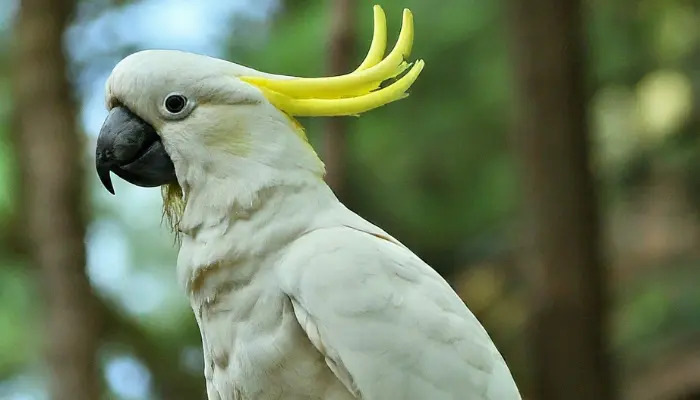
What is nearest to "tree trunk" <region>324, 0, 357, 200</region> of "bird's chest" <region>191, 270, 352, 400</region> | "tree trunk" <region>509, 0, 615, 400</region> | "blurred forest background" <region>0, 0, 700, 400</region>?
"blurred forest background" <region>0, 0, 700, 400</region>

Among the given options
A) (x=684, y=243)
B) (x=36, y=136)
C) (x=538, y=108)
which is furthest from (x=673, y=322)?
(x=36, y=136)

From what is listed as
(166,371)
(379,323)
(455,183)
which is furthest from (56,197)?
(379,323)

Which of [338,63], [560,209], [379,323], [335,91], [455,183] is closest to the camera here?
[379,323]

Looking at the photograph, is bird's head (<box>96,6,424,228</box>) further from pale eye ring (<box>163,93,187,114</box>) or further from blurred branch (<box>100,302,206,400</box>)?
blurred branch (<box>100,302,206,400</box>)

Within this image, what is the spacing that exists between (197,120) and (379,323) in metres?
0.39

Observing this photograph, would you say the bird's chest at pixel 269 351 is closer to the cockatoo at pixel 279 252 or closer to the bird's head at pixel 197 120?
the cockatoo at pixel 279 252

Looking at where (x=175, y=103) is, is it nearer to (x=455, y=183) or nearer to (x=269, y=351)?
(x=269, y=351)

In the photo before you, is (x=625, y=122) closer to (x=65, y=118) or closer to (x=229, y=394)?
(x=65, y=118)

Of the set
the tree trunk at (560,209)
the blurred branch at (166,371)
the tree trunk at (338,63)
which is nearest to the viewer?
the tree trunk at (338,63)

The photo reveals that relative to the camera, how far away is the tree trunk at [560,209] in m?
2.66

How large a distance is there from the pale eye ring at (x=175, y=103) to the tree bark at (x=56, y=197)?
1710 mm

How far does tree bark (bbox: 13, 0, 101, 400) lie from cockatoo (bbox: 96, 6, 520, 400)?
1.62 metres

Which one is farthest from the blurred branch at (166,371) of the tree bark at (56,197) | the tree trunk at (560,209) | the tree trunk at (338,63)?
the tree trunk at (338,63)

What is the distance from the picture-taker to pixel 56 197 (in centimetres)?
277
